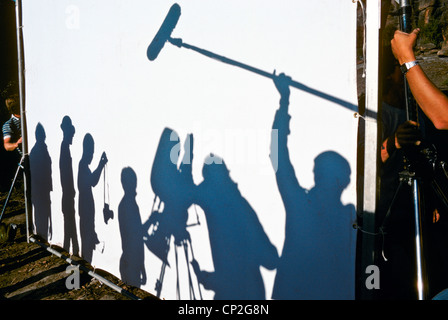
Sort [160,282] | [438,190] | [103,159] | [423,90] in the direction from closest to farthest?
1. [423,90]
2. [438,190]
3. [160,282]
4. [103,159]

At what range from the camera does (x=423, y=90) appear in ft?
5.16

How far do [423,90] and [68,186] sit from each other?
4.50 m

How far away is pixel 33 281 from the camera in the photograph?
3898 mm

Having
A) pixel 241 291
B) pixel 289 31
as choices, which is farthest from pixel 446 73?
pixel 241 291

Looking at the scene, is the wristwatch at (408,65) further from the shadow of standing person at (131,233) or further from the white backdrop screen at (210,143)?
the shadow of standing person at (131,233)

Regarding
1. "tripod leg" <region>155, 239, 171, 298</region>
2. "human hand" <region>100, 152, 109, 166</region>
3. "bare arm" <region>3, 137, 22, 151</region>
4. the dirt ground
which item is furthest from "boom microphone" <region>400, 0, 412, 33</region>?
"bare arm" <region>3, 137, 22, 151</region>

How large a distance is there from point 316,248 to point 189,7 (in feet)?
8.07

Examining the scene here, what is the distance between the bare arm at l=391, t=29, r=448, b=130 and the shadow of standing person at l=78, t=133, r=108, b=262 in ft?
11.0

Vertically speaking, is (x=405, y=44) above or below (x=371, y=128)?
above

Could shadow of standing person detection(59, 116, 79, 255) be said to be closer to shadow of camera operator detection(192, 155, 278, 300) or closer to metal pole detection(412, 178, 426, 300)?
shadow of camera operator detection(192, 155, 278, 300)

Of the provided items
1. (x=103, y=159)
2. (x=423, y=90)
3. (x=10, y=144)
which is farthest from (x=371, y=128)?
(x=10, y=144)

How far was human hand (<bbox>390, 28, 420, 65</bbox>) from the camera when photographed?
167 centimetres

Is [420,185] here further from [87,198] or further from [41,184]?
[41,184]

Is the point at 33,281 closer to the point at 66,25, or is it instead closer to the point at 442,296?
the point at 66,25
